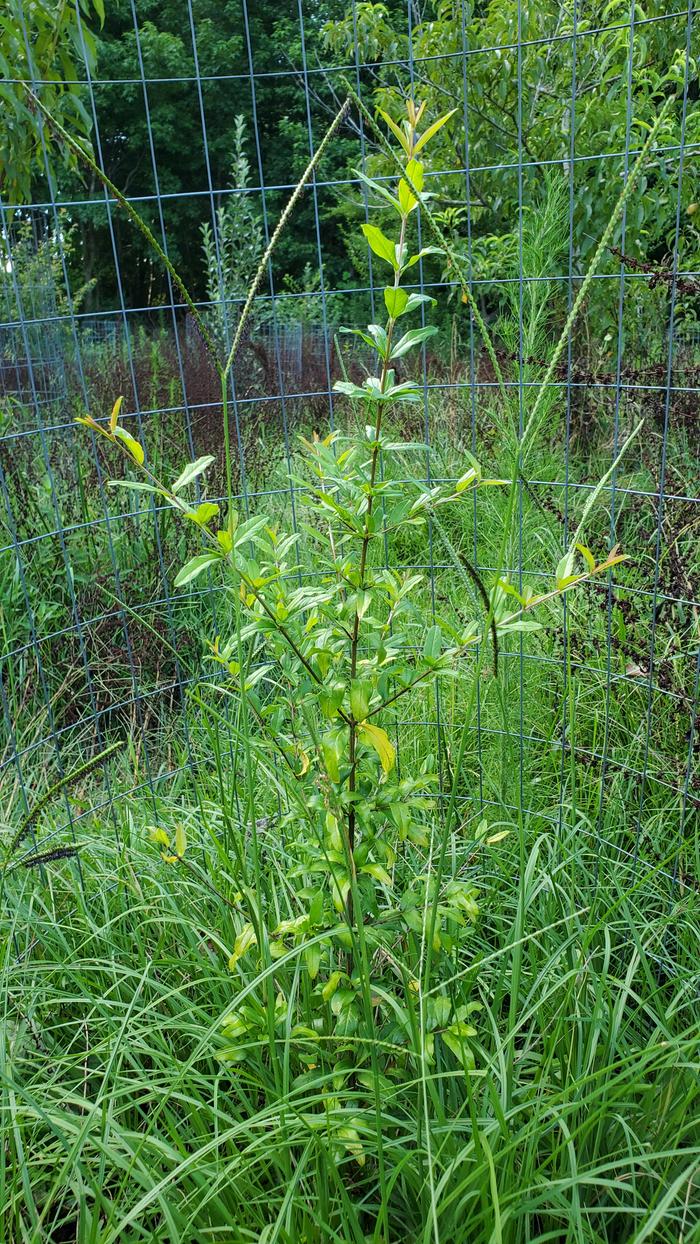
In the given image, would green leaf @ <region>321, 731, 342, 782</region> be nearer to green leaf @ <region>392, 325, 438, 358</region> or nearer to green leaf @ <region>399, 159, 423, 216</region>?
green leaf @ <region>392, 325, 438, 358</region>

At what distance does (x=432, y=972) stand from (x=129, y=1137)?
515 mm

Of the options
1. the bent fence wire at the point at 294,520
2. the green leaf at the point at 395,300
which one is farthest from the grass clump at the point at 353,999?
the bent fence wire at the point at 294,520

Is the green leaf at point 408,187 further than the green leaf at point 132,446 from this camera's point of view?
No

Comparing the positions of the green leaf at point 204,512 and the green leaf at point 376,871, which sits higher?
the green leaf at point 204,512

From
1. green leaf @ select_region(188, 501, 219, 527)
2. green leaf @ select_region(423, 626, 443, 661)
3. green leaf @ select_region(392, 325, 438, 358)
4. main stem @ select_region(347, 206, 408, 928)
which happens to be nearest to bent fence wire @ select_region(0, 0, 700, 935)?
green leaf @ select_region(423, 626, 443, 661)

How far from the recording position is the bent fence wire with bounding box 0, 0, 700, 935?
6.59ft

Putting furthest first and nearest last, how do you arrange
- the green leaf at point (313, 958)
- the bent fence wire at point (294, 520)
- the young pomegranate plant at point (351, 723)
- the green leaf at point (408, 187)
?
the bent fence wire at point (294, 520), the green leaf at point (313, 958), the young pomegranate plant at point (351, 723), the green leaf at point (408, 187)

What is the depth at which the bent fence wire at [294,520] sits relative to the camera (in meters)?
2.01

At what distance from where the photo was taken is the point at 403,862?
1.94 metres

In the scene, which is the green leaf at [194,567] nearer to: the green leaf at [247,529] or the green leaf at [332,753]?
the green leaf at [247,529]

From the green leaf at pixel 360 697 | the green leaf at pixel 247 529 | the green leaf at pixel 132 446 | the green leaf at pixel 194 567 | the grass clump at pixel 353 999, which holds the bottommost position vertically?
the grass clump at pixel 353 999

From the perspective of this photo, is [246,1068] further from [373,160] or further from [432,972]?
[373,160]

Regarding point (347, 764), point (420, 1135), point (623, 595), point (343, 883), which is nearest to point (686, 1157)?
point (420, 1135)

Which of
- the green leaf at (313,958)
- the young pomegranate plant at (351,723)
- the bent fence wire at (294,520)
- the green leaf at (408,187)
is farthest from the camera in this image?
the bent fence wire at (294,520)
